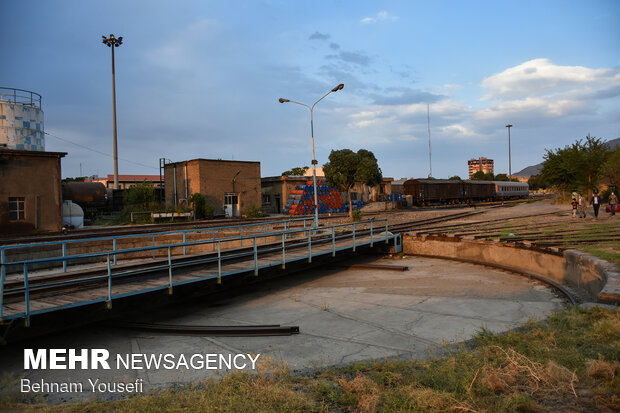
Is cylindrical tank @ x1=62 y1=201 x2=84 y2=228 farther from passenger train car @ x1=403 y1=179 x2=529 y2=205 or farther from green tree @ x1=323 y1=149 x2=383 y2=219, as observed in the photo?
passenger train car @ x1=403 y1=179 x2=529 y2=205

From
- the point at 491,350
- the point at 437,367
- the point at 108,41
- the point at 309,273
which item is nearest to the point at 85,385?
the point at 437,367

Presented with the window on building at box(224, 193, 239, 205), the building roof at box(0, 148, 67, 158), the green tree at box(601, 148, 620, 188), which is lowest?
the window on building at box(224, 193, 239, 205)

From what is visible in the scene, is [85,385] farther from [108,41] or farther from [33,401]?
[108,41]

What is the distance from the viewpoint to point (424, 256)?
17.5 m

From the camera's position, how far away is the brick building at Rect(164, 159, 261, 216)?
3488 cm

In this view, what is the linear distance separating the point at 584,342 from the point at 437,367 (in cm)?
226

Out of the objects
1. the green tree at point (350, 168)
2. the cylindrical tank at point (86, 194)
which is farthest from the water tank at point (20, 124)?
the green tree at point (350, 168)

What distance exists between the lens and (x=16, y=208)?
22359 mm

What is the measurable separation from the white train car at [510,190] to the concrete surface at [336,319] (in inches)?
1917

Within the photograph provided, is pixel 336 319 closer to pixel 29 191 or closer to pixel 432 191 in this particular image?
pixel 29 191

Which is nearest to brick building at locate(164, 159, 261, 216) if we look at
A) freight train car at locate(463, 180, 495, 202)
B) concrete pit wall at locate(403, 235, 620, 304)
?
concrete pit wall at locate(403, 235, 620, 304)

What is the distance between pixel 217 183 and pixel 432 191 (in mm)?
25238

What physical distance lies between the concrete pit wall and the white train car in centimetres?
4519

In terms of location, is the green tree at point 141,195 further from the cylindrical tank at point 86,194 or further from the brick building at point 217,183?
the cylindrical tank at point 86,194
